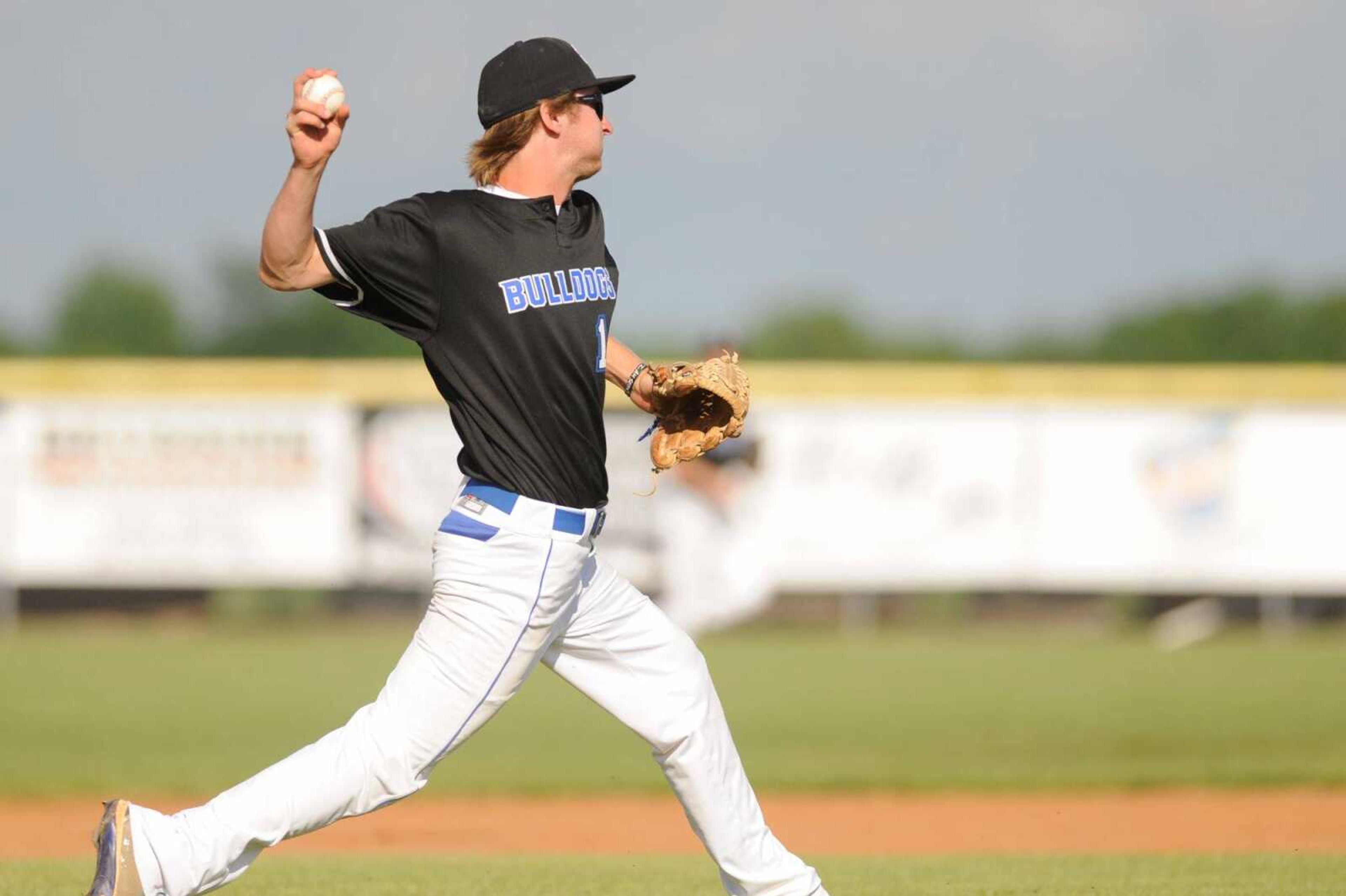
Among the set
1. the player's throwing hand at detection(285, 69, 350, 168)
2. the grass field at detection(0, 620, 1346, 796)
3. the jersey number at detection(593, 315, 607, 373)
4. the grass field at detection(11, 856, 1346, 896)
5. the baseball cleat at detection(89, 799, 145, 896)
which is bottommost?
the grass field at detection(0, 620, 1346, 796)

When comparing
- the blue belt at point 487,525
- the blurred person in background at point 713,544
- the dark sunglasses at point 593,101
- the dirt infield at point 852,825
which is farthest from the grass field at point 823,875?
the blurred person in background at point 713,544

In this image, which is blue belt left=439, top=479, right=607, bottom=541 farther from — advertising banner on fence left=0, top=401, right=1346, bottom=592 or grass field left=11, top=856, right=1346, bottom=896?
advertising banner on fence left=0, top=401, right=1346, bottom=592

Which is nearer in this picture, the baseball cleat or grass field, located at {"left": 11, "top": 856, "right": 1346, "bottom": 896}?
the baseball cleat

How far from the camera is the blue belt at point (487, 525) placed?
3441mm

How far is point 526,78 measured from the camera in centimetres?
356

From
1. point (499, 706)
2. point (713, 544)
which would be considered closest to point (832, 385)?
point (713, 544)

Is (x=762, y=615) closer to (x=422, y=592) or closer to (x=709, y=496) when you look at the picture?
(x=709, y=496)

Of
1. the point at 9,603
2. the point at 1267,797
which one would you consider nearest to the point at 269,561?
the point at 9,603

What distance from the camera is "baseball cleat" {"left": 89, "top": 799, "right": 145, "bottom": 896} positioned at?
320 cm

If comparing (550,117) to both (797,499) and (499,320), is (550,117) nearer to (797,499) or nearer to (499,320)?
(499,320)

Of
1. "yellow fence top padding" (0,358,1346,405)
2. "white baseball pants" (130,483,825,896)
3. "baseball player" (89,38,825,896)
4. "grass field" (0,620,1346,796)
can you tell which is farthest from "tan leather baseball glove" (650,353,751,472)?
"yellow fence top padding" (0,358,1346,405)

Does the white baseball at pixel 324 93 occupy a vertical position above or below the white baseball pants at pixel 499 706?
above

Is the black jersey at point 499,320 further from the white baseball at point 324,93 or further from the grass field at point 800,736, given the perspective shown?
the grass field at point 800,736

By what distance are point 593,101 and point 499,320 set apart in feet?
1.94
